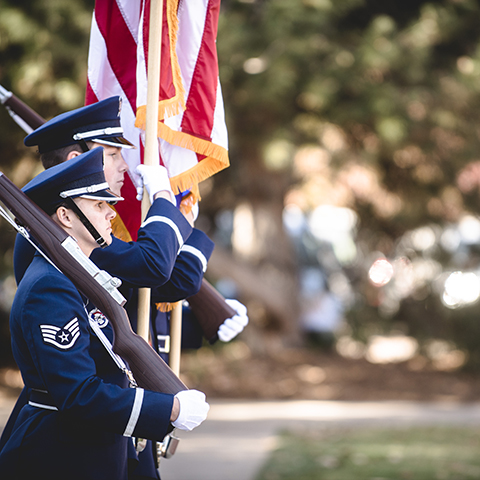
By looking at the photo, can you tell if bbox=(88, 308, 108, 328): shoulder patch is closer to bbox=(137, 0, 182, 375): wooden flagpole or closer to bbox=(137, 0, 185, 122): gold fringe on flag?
bbox=(137, 0, 182, 375): wooden flagpole

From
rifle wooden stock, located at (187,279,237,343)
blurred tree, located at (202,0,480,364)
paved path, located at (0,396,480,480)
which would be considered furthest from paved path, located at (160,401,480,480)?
rifle wooden stock, located at (187,279,237,343)

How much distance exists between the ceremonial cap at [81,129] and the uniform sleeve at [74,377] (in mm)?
607

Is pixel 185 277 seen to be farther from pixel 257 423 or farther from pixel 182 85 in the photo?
pixel 257 423

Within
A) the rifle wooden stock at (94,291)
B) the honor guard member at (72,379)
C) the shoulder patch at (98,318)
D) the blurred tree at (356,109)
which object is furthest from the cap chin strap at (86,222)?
the blurred tree at (356,109)

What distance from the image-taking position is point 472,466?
5.33 metres

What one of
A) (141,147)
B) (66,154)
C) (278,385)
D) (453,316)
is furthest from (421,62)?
(66,154)

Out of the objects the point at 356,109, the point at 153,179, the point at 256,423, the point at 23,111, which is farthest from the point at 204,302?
the point at 356,109

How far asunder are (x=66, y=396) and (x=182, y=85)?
4.75 feet

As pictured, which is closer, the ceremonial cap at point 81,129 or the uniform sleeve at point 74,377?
the uniform sleeve at point 74,377

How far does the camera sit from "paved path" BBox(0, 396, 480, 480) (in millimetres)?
5375

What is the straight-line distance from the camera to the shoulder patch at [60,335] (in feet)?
6.79

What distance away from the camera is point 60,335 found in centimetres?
208

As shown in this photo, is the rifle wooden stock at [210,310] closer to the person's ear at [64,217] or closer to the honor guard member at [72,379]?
the honor guard member at [72,379]

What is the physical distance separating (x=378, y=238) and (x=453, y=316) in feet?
7.77
